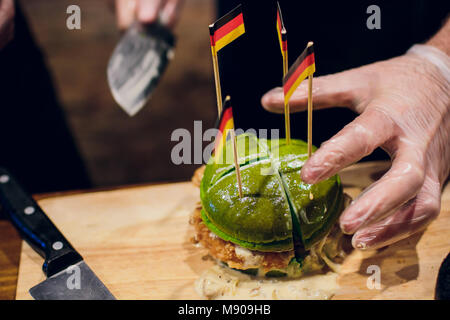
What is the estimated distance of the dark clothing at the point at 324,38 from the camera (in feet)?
6.61

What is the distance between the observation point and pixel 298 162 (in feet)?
5.30

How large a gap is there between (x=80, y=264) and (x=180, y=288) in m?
0.40

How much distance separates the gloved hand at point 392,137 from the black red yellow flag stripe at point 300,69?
25 cm

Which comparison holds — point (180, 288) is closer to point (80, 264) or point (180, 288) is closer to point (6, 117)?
point (80, 264)

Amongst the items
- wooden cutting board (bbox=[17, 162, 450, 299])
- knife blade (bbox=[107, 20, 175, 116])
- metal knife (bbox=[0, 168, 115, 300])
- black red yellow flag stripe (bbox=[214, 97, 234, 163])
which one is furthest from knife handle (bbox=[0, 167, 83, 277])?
black red yellow flag stripe (bbox=[214, 97, 234, 163])

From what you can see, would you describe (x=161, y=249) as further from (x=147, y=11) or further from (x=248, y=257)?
(x=147, y=11)

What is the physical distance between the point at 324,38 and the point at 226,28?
915 mm

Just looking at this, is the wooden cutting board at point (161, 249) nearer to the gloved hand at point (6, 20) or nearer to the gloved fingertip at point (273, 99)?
the gloved fingertip at point (273, 99)

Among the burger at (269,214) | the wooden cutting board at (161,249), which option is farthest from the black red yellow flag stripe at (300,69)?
the wooden cutting board at (161,249)

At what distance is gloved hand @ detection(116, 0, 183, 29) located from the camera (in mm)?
2164

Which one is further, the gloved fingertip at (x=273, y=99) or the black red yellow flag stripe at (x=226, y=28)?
the gloved fingertip at (x=273, y=99)

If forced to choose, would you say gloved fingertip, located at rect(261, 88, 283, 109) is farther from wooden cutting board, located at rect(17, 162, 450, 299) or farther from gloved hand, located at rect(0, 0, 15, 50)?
gloved hand, located at rect(0, 0, 15, 50)

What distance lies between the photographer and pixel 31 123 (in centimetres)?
245
